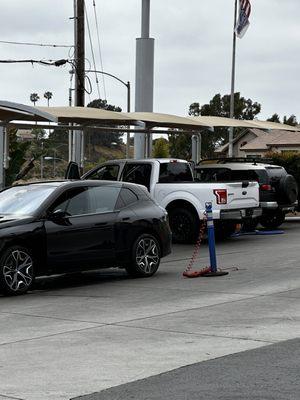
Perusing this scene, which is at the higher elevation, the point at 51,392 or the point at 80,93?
the point at 80,93

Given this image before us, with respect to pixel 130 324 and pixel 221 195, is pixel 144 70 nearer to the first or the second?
pixel 221 195

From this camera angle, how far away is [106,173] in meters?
20.2

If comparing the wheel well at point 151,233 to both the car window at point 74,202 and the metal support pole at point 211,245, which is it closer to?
the metal support pole at point 211,245

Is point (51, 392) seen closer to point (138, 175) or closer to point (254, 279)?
point (254, 279)

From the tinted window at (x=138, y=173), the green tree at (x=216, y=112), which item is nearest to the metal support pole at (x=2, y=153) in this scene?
the tinted window at (x=138, y=173)

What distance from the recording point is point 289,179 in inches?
882

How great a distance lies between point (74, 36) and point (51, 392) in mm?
24013

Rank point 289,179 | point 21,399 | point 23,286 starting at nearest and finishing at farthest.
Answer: point 21,399, point 23,286, point 289,179

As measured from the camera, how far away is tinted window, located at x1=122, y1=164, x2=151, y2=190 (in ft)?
64.9

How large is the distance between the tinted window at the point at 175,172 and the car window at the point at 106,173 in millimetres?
1094

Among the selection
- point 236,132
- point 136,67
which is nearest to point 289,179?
point 136,67

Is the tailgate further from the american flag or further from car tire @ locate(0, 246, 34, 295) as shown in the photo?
the american flag

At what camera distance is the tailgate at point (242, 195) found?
753 inches

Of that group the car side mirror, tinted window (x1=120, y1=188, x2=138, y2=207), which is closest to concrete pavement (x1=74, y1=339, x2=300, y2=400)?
the car side mirror
